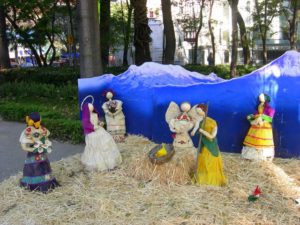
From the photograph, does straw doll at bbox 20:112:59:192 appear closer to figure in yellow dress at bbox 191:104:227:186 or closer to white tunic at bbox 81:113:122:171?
white tunic at bbox 81:113:122:171

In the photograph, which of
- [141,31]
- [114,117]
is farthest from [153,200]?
[141,31]

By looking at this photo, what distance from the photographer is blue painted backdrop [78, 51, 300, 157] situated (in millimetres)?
5602

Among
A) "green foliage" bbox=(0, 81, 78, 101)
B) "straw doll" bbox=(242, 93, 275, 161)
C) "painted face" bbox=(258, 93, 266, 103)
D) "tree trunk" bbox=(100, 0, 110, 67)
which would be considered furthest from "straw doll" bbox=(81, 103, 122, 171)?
"tree trunk" bbox=(100, 0, 110, 67)

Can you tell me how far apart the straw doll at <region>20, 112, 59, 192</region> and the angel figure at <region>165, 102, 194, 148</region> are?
162 cm

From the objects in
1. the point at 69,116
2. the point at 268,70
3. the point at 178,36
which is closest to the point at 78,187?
the point at 268,70

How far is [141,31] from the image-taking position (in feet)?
46.3

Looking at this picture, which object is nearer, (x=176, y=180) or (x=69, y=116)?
(x=176, y=180)

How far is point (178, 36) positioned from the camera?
34906 mm

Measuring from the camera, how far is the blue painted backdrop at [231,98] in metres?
5.60

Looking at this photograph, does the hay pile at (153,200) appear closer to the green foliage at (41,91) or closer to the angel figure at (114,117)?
the angel figure at (114,117)

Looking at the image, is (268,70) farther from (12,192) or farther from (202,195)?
(12,192)

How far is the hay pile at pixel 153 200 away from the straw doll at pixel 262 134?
196mm

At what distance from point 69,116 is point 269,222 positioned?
6.54m

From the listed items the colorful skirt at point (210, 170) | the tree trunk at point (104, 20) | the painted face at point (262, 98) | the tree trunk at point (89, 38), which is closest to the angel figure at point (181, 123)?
the colorful skirt at point (210, 170)
